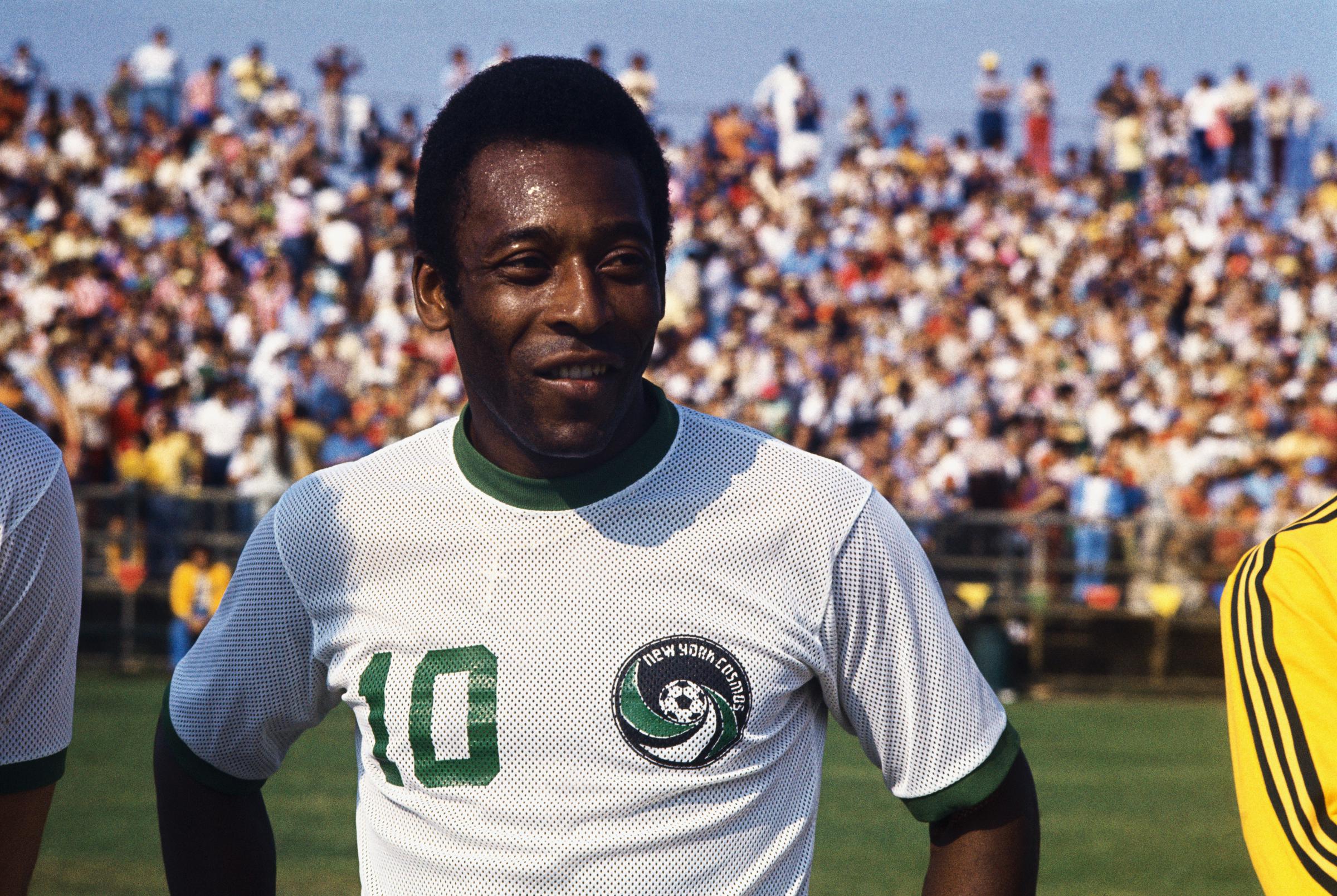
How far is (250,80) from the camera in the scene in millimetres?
21750

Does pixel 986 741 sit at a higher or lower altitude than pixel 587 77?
lower

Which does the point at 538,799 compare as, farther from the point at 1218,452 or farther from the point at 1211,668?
the point at 1218,452

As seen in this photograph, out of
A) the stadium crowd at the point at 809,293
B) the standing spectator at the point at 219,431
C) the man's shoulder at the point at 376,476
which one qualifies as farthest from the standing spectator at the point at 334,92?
the man's shoulder at the point at 376,476

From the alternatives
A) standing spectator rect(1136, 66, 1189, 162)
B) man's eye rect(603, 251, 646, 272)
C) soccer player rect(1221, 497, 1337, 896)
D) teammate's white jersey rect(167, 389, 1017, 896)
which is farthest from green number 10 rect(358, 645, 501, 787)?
standing spectator rect(1136, 66, 1189, 162)

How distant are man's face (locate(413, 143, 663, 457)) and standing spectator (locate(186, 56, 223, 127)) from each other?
20033mm

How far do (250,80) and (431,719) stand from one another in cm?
2076

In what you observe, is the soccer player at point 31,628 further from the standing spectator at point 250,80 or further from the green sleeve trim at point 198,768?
the standing spectator at point 250,80

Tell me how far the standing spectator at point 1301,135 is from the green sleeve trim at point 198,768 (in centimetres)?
→ 2346

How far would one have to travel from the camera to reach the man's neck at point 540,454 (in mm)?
2402

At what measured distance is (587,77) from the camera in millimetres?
2469

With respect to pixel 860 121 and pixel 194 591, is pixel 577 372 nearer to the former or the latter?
pixel 194 591

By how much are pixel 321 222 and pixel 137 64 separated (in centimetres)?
403

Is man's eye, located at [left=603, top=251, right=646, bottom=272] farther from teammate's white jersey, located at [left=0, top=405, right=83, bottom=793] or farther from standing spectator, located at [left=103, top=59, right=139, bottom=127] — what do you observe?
standing spectator, located at [left=103, top=59, right=139, bottom=127]

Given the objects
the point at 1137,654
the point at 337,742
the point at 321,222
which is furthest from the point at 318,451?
the point at 1137,654
